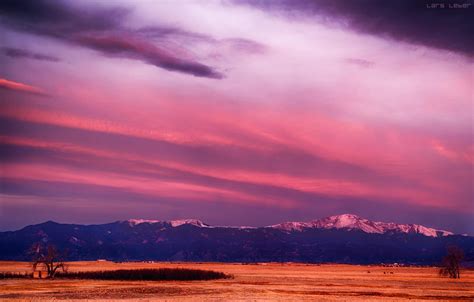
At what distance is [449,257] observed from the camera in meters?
143

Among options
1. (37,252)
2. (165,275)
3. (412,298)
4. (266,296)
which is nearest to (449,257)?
(165,275)

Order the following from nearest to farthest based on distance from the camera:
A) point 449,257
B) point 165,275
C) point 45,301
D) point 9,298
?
point 45,301, point 9,298, point 165,275, point 449,257

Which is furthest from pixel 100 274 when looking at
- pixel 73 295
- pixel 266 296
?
pixel 266 296

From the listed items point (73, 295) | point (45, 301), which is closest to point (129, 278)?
point (73, 295)

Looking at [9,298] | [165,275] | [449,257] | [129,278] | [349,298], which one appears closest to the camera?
A: [9,298]

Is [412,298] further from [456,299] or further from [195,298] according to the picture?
[195,298]

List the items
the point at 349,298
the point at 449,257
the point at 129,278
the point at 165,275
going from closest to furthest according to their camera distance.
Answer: the point at 349,298
the point at 129,278
the point at 165,275
the point at 449,257

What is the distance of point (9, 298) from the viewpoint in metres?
64.4

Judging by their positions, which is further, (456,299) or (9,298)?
(456,299)

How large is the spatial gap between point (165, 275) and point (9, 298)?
6456 centimetres

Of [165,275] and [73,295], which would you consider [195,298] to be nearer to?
[73,295]

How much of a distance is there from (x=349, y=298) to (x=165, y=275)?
6617cm

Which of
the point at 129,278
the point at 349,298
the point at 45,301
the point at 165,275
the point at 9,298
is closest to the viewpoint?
the point at 45,301

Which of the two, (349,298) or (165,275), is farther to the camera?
(165,275)
